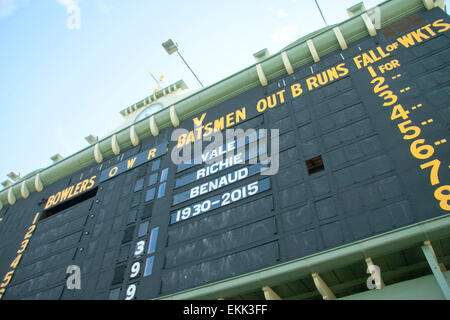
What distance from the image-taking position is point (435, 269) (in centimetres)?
987

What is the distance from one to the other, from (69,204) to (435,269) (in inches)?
729

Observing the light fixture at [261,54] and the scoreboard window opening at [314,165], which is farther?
the light fixture at [261,54]

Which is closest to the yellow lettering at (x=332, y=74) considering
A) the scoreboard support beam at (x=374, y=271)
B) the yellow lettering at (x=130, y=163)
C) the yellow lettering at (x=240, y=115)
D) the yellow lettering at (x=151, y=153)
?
the yellow lettering at (x=240, y=115)

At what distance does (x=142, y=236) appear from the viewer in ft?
52.1

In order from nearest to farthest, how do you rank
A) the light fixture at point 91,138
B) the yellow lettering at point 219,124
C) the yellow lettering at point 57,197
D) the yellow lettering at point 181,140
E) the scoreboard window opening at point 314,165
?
the scoreboard window opening at point 314,165 → the yellow lettering at point 219,124 → the yellow lettering at point 181,140 → the yellow lettering at point 57,197 → the light fixture at point 91,138

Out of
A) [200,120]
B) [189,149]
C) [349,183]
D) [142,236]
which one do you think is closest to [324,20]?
[200,120]

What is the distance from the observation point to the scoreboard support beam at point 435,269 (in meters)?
9.37

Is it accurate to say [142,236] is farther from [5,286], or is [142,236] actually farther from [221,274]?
[5,286]

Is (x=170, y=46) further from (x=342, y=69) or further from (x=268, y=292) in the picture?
(x=268, y=292)

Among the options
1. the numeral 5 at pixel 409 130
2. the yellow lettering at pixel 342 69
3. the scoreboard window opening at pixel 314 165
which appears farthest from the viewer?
the yellow lettering at pixel 342 69

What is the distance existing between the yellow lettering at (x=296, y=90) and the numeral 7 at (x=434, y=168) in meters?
6.73

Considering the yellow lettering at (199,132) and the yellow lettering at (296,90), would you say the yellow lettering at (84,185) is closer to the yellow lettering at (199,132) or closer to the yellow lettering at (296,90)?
the yellow lettering at (199,132)

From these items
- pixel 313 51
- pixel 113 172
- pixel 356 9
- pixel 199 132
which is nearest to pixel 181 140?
pixel 199 132

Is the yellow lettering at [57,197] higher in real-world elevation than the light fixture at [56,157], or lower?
lower
